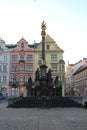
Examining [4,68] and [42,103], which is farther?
[4,68]

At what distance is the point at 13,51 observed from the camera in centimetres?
7225

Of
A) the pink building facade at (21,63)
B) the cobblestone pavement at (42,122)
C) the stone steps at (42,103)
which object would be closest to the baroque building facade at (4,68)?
the pink building facade at (21,63)

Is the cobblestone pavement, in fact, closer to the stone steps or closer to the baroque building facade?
the stone steps

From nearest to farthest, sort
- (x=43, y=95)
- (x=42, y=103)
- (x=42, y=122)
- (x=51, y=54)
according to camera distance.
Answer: (x=42, y=122)
(x=42, y=103)
(x=43, y=95)
(x=51, y=54)

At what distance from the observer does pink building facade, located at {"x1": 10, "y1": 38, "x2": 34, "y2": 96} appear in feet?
232

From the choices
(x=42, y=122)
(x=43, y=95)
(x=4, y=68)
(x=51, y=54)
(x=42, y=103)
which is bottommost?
(x=42, y=122)

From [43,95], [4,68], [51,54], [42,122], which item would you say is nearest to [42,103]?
[43,95]

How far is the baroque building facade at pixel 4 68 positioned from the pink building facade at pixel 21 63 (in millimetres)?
1042

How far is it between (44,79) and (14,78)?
32.7 meters

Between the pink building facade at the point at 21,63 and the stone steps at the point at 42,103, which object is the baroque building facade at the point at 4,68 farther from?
the stone steps at the point at 42,103

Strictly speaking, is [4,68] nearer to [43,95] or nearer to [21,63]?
[21,63]

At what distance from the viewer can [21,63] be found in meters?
71.8

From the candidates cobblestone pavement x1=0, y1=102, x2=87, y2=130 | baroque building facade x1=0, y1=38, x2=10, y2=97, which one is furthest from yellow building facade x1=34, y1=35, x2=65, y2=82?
cobblestone pavement x1=0, y1=102, x2=87, y2=130

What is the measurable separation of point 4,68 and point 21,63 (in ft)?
15.1
